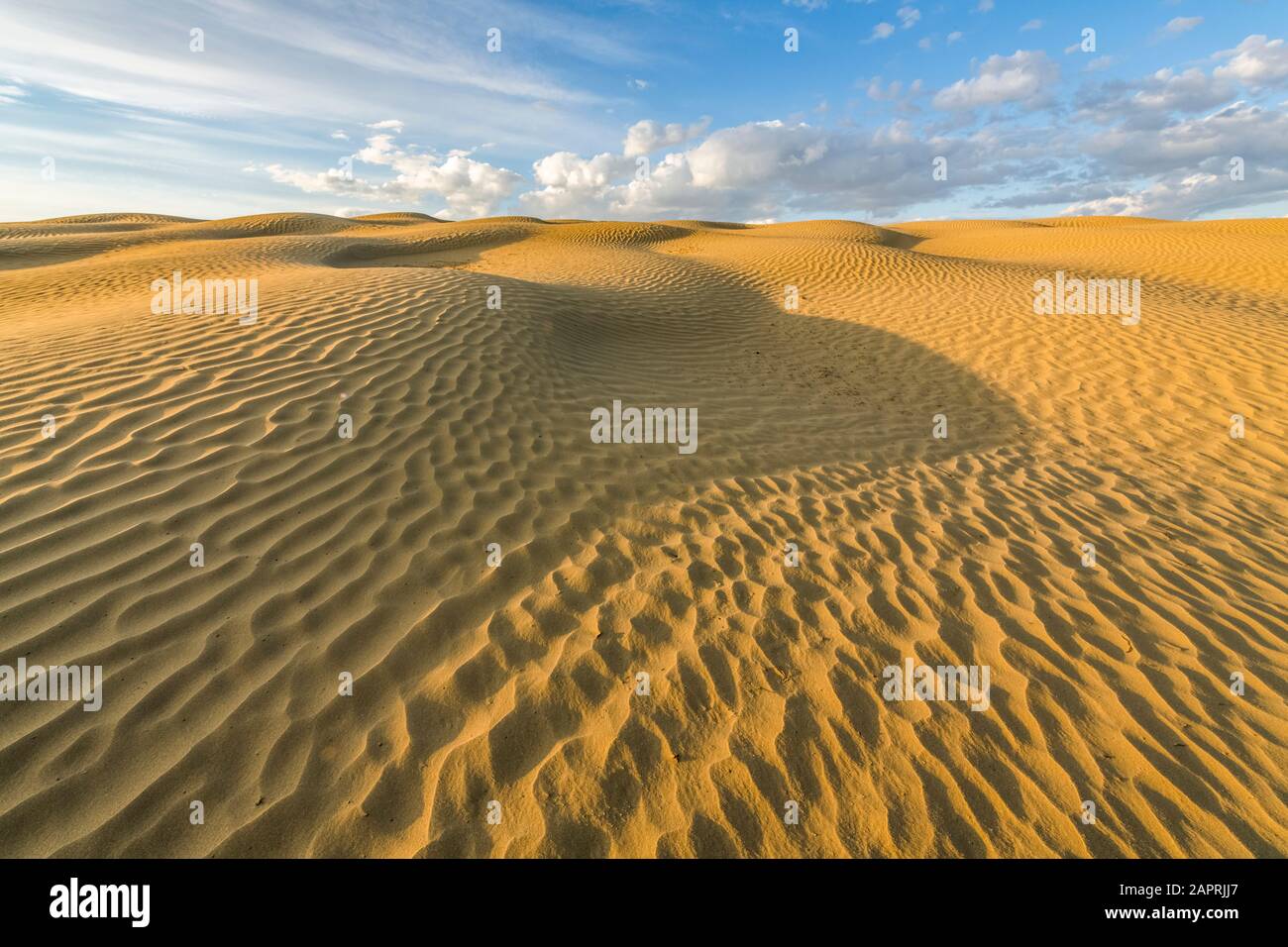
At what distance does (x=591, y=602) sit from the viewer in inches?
132

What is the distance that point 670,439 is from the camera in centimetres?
557

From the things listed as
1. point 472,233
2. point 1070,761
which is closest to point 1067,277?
point 1070,761

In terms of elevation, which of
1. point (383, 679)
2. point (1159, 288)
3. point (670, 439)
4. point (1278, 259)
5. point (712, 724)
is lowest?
point (712, 724)

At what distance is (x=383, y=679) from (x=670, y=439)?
3.50 metres

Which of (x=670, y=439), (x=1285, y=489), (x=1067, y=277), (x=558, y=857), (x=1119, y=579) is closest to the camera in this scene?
(x=558, y=857)

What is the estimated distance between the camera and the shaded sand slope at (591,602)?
2270mm

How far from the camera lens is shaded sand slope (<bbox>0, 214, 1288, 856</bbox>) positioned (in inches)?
89.4

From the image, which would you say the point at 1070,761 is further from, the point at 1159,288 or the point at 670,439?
the point at 1159,288

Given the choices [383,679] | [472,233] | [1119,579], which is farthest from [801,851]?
[472,233]
